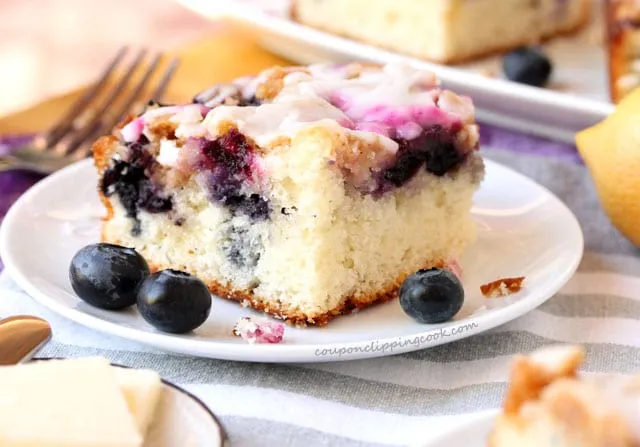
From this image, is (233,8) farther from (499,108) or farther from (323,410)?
(323,410)

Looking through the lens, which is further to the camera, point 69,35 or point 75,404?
point 69,35

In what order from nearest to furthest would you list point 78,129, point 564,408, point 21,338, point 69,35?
point 564,408, point 21,338, point 78,129, point 69,35

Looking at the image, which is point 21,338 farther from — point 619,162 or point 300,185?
point 619,162

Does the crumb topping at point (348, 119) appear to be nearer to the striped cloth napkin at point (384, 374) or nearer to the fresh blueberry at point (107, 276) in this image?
the fresh blueberry at point (107, 276)

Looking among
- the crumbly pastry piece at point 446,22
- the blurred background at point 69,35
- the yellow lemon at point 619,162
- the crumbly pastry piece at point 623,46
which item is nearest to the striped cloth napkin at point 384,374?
the yellow lemon at point 619,162

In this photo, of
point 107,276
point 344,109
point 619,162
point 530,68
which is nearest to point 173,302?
point 107,276

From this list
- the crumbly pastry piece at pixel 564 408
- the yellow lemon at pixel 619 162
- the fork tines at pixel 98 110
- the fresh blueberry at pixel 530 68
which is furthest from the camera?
the fresh blueberry at pixel 530 68

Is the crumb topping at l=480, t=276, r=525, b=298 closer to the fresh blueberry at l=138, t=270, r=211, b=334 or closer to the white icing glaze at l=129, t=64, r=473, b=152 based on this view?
the white icing glaze at l=129, t=64, r=473, b=152
